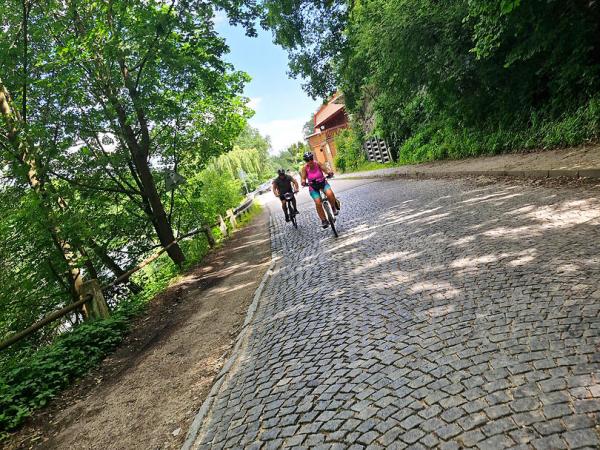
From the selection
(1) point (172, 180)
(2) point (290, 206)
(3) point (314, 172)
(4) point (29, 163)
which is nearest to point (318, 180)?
(3) point (314, 172)

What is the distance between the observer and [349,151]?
35656 mm

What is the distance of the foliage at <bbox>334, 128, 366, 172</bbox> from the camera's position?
110ft

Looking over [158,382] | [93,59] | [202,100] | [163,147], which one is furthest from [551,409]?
[202,100]

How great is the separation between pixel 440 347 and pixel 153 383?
11.1 feet

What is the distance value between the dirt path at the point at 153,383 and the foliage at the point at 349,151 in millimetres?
27217

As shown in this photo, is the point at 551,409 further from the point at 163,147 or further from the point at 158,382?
the point at 163,147

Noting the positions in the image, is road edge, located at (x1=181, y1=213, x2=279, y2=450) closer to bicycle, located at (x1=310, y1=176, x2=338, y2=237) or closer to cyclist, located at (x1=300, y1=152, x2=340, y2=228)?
bicycle, located at (x1=310, y1=176, x2=338, y2=237)

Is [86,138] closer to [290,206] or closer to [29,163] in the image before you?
[29,163]

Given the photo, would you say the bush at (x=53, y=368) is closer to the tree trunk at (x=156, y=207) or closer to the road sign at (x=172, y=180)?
the tree trunk at (x=156, y=207)

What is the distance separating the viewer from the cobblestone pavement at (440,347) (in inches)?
93.2

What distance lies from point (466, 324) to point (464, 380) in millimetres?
783

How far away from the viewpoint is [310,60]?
21.1 m

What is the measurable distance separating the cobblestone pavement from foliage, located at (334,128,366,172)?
2770cm

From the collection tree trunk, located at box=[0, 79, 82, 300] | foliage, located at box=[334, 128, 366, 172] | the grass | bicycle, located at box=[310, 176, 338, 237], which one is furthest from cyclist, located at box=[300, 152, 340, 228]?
foliage, located at box=[334, 128, 366, 172]
